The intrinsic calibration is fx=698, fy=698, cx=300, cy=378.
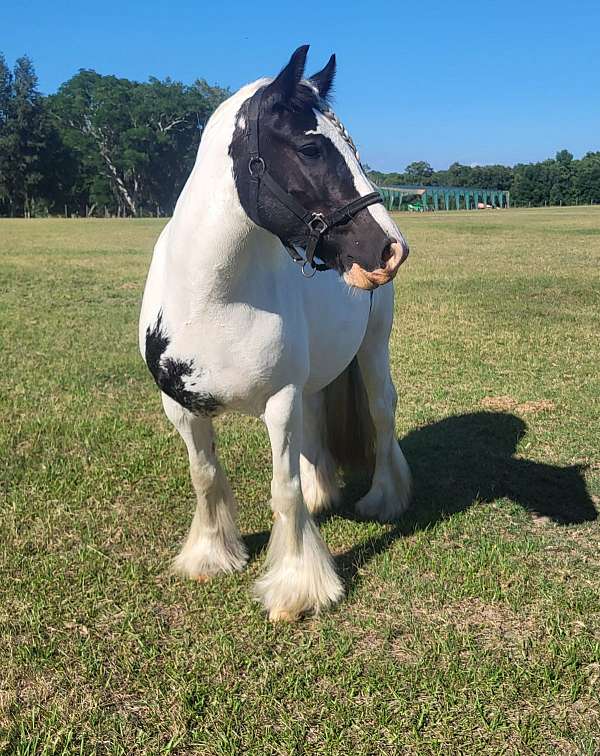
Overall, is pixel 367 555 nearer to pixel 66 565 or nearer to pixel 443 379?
pixel 66 565

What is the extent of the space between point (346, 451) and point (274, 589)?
1388mm

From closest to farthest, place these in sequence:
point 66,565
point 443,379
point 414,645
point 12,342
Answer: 1. point 414,645
2. point 66,565
3. point 443,379
4. point 12,342

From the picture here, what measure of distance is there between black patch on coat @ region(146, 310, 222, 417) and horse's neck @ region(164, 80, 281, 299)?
0.98 feet

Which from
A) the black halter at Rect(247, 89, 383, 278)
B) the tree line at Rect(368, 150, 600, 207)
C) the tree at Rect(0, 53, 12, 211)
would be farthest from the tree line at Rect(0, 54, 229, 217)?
the black halter at Rect(247, 89, 383, 278)

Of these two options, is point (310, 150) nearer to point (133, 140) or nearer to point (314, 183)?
point (314, 183)

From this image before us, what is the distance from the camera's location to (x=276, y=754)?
7.48 ft

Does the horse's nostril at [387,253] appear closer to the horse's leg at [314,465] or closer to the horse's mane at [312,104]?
the horse's mane at [312,104]

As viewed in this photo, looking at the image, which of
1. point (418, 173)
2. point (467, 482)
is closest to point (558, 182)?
point (418, 173)

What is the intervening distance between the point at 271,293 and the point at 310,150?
63 cm

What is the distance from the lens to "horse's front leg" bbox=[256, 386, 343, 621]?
9.45 ft

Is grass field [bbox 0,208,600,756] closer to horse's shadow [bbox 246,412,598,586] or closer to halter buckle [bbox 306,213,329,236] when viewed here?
horse's shadow [bbox 246,412,598,586]

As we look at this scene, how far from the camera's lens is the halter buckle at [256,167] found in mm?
2268

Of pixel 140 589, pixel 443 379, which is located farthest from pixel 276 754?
pixel 443 379

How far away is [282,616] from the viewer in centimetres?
299
